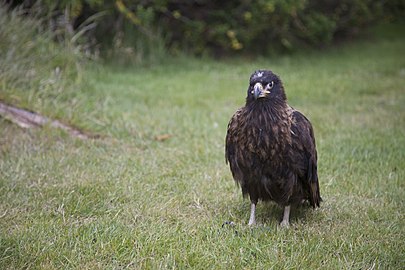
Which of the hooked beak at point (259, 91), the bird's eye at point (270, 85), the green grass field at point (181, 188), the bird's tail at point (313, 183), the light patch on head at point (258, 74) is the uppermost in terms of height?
the light patch on head at point (258, 74)

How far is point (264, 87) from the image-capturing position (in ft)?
13.7

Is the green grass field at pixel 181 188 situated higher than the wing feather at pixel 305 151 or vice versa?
the wing feather at pixel 305 151

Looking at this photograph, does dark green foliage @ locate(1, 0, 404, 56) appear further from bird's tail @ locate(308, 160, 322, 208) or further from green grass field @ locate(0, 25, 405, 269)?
bird's tail @ locate(308, 160, 322, 208)

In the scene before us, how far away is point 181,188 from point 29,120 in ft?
7.44

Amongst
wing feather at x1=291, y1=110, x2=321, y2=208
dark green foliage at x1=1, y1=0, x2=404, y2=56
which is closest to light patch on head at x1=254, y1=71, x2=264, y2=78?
wing feather at x1=291, y1=110, x2=321, y2=208

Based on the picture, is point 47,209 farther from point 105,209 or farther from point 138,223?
point 138,223

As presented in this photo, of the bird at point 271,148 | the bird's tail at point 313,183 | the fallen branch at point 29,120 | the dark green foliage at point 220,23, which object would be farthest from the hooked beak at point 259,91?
the dark green foliage at point 220,23

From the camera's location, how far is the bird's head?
13.5ft

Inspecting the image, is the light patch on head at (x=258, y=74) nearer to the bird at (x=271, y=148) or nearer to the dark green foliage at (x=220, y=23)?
the bird at (x=271, y=148)

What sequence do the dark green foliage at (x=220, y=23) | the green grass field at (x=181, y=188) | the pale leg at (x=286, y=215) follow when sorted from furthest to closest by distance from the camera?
the dark green foliage at (x=220, y=23), the pale leg at (x=286, y=215), the green grass field at (x=181, y=188)

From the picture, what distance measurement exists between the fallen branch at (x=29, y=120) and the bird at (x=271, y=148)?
261 cm

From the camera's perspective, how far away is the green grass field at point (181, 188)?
3.63 m

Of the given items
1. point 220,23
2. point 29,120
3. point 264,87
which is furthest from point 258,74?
point 220,23

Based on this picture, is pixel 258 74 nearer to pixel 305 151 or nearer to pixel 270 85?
pixel 270 85
